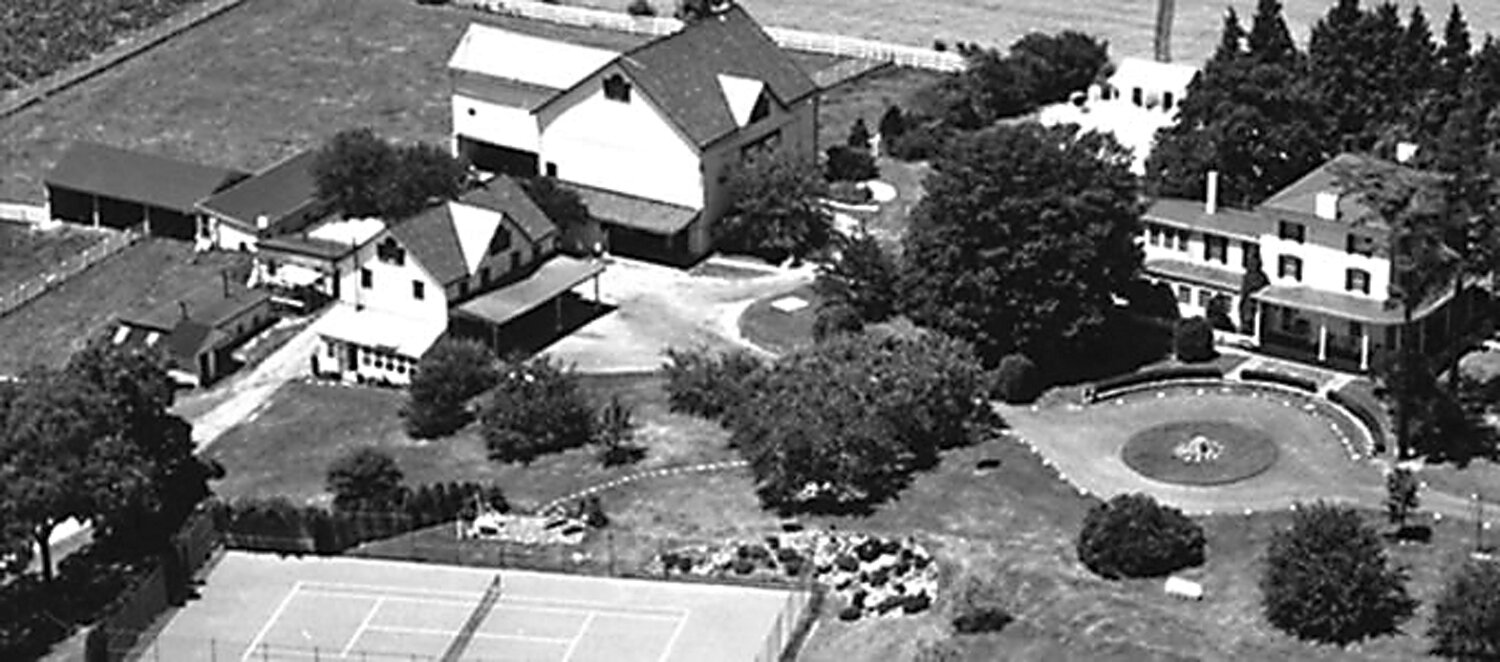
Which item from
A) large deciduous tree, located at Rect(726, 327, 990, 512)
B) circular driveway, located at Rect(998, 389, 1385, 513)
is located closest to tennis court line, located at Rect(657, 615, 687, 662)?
large deciduous tree, located at Rect(726, 327, 990, 512)

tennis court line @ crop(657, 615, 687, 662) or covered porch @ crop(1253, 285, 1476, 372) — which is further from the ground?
covered porch @ crop(1253, 285, 1476, 372)

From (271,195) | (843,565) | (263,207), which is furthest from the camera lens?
(271,195)

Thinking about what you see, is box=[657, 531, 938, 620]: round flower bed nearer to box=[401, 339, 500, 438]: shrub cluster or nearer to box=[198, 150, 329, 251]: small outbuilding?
box=[401, 339, 500, 438]: shrub cluster

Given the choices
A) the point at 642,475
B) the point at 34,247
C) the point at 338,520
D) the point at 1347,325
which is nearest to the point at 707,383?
the point at 642,475

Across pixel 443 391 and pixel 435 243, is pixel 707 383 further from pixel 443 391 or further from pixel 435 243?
pixel 435 243

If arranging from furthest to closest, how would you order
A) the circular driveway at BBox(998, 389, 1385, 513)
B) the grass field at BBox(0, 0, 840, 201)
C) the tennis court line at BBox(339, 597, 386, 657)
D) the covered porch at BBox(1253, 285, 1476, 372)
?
the grass field at BBox(0, 0, 840, 201) < the covered porch at BBox(1253, 285, 1476, 372) < the circular driveway at BBox(998, 389, 1385, 513) < the tennis court line at BBox(339, 597, 386, 657)

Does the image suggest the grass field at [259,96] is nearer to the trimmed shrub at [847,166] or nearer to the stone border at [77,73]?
the stone border at [77,73]
